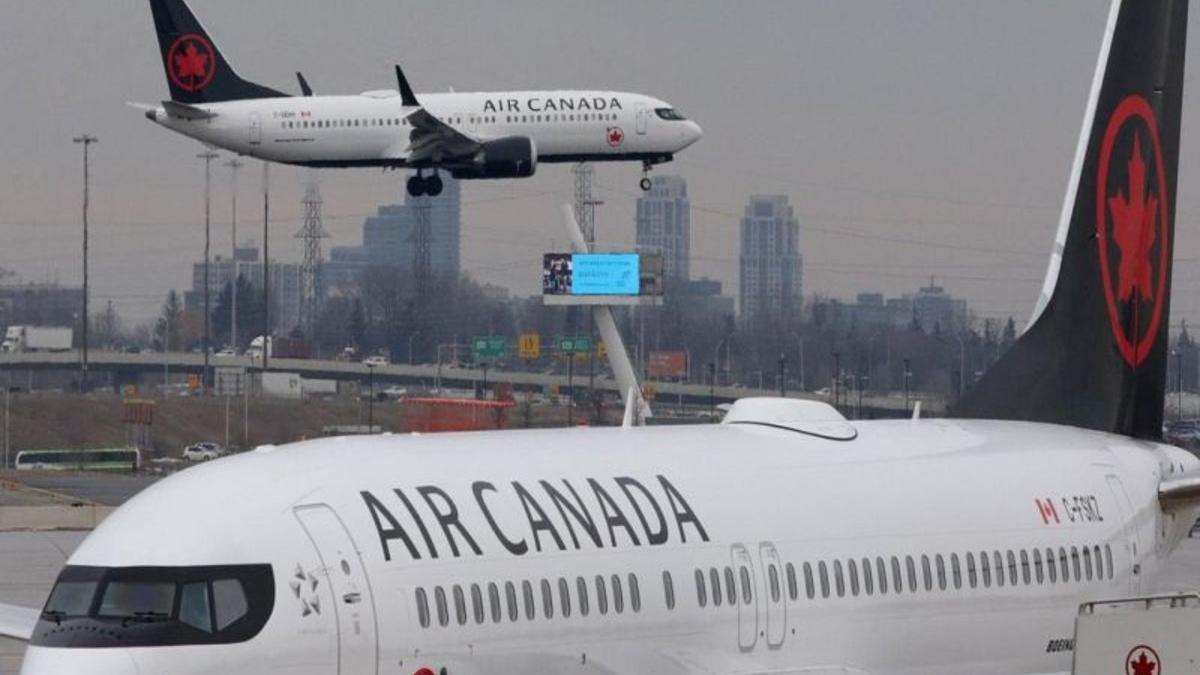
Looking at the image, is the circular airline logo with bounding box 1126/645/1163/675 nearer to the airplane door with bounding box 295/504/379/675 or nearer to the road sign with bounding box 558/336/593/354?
the airplane door with bounding box 295/504/379/675

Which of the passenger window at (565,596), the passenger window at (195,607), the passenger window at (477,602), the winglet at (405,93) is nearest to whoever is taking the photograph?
the passenger window at (195,607)

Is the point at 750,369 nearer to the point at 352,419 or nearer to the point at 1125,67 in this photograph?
the point at 352,419

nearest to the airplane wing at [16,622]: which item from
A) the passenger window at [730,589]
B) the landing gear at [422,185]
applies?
the passenger window at [730,589]

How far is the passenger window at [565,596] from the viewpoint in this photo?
858 inches

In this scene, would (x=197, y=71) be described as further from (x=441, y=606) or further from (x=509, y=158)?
(x=441, y=606)

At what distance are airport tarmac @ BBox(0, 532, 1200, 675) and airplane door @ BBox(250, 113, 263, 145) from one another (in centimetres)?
4419

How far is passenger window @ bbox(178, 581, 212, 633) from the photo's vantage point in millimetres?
18594

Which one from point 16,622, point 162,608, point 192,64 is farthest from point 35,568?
point 192,64

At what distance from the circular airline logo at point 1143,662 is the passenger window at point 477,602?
697 cm

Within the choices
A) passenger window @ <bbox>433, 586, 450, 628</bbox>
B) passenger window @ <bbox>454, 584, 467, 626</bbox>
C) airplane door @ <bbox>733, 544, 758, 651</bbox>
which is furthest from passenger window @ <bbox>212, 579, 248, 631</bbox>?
airplane door @ <bbox>733, 544, 758, 651</bbox>

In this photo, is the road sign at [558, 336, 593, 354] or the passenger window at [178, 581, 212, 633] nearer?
the passenger window at [178, 581, 212, 633]

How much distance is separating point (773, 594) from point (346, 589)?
20.8 feet

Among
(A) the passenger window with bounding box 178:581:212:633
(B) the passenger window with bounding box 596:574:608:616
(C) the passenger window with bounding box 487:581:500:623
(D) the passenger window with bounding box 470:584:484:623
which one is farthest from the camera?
(B) the passenger window with bounding box 596:574:608:616

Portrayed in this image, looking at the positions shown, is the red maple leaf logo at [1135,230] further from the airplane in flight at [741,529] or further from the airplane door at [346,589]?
the airplane door at [346,589]
